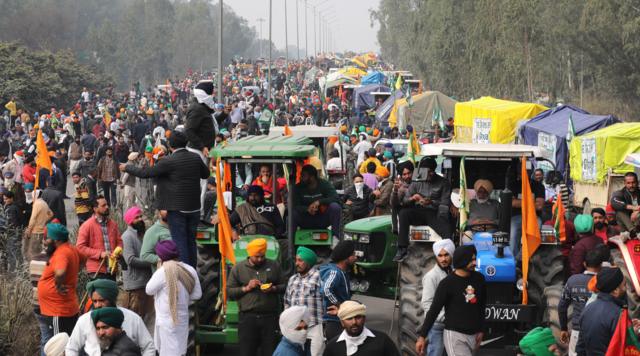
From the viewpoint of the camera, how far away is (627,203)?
59.2 feet

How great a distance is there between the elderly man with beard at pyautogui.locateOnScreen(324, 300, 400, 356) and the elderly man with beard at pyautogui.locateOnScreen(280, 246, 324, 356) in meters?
2.44

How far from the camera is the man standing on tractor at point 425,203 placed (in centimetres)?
1445

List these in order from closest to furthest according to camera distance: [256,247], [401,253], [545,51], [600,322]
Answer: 1. [600,322]
2. [256,247]
3. [401,253]
4. [545,51]

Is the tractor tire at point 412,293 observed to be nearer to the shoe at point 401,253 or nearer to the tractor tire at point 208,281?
the shoe at point 401,253

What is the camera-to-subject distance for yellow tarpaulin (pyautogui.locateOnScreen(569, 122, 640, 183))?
2500 centimetres

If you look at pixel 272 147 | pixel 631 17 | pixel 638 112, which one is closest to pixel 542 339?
pixel 272 147

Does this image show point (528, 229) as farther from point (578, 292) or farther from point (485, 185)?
point (578, 292)

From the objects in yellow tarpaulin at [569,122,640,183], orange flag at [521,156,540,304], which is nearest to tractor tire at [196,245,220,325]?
orange flag at [521,156,540,304]

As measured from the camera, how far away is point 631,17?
50.3 metres

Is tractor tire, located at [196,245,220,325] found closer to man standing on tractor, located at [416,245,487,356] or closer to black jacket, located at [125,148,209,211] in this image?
black jacket, located at [125,148,209,211]

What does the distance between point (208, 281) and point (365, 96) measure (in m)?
45.4

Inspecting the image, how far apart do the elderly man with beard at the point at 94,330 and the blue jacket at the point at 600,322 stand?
3492 millimetres

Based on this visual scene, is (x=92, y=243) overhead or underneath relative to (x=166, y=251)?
underneath

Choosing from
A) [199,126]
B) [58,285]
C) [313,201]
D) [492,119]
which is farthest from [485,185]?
[492,119]
